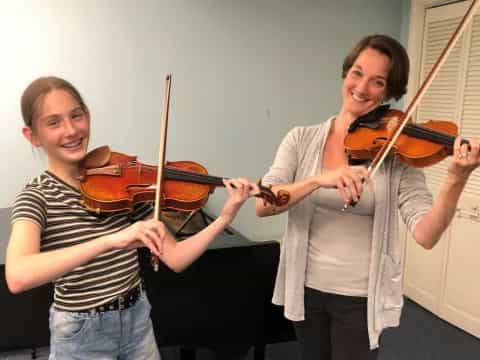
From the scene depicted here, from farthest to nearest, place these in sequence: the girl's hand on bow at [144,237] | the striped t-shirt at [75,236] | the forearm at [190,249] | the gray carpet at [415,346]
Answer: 1. the gray carpet at [415,346]
2. the forearm at [190,249]
3. the striped t-shirt at [75,236]
4. the girl's hand on bow at [144,237]

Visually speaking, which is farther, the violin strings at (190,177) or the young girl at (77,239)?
the violin strings at (190,177)

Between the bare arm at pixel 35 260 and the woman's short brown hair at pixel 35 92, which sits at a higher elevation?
the woman's short brown hair at pixel 35 92

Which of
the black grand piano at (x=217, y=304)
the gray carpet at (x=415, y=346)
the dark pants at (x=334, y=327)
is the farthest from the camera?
the gray carpet at (x=415, y=346)

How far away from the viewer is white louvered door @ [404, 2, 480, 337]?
8.59 feet

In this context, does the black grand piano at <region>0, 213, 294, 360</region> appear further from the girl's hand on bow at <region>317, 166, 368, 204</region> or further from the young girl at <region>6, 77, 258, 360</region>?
the girl's hand on bow at <region>317, 166, 368, 204</region>

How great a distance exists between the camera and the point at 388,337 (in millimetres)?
2604

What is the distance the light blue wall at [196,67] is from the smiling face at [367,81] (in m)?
1.50

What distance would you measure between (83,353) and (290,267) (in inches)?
22.3

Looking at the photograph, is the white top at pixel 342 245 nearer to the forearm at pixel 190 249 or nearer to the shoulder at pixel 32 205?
the forearm at pixel 190 249

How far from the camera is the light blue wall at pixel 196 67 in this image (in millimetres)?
2422

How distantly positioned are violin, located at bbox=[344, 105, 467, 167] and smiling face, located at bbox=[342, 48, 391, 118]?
48mm

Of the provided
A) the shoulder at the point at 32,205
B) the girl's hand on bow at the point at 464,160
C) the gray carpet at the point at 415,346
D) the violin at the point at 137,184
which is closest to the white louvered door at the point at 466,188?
the gray carpet at the point at 415,346

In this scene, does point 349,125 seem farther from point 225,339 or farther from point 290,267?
point 225,339

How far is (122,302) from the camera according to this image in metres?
1.13
